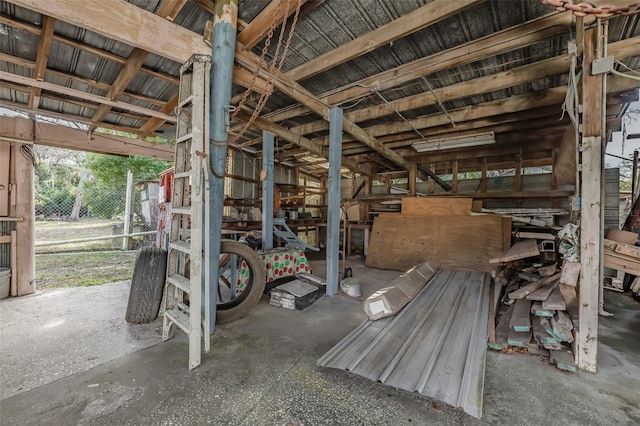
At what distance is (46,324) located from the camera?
102 inches

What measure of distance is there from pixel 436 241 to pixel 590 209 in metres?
3.33

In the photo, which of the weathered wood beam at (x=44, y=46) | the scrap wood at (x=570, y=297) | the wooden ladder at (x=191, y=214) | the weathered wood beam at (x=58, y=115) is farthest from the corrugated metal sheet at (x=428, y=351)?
the weathered wood beam at (x=58, y=115)

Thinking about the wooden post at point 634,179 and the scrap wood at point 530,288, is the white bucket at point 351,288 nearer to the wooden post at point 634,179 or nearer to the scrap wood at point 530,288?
the scrap wood at point 530,288

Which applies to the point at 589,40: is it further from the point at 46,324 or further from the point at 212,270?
the point at 46,324

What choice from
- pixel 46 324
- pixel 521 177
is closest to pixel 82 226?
pixel 46 324

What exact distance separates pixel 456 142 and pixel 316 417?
496 cm

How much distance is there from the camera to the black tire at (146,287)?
8.66 ft

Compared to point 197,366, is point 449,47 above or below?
above

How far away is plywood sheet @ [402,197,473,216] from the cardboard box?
90.5 inches

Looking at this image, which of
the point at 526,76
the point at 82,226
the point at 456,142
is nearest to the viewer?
the point at 526,76

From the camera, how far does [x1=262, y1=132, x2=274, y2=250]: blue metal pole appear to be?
4.09 metres

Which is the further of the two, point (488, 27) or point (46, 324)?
point (46, 324)

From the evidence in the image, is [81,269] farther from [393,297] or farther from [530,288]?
[530,288]

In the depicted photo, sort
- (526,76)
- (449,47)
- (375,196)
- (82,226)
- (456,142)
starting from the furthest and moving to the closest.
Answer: (82,226)
(375,196)
(456,142)
(526,76)
(449,47)
